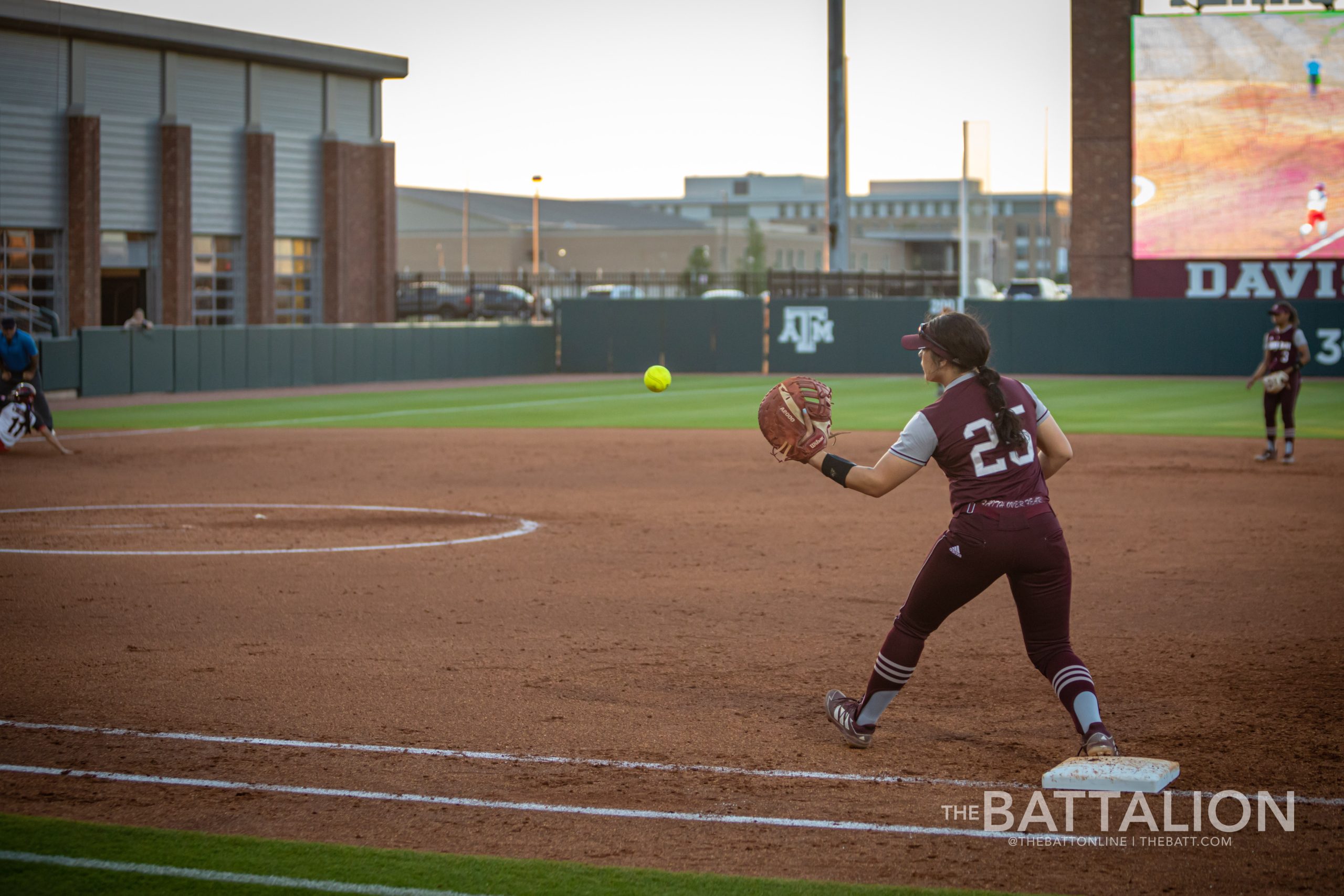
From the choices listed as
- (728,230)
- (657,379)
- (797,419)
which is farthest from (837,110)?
(728,230)

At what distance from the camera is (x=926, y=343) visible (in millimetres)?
6047

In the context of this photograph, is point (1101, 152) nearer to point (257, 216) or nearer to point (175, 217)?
point (257, 216)

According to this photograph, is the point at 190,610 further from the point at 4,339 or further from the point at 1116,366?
the point at 1116,366

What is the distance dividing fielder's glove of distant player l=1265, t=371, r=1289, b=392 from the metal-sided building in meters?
35.0

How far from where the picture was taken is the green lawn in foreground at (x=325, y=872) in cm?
466

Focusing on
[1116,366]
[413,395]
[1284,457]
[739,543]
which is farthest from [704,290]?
[739,543]

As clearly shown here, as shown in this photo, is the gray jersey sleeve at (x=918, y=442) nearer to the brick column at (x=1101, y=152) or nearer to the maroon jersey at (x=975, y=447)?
the maroon jersey at (x=975, y=447)

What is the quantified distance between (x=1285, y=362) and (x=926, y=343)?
13.6 metres

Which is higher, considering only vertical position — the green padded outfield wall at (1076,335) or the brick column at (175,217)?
the brick column at (175,217)

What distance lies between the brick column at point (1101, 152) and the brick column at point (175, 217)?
27.8 meters

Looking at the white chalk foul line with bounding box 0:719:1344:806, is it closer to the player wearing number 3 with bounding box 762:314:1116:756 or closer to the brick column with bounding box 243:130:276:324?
the player wearing number 3 with bounding box 762:314:1116:756

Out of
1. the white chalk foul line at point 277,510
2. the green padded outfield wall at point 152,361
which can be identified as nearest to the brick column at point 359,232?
the green padded outfield wall at point 152,361

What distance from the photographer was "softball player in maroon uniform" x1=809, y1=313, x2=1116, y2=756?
5.85 metres

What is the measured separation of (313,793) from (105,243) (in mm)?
41710
